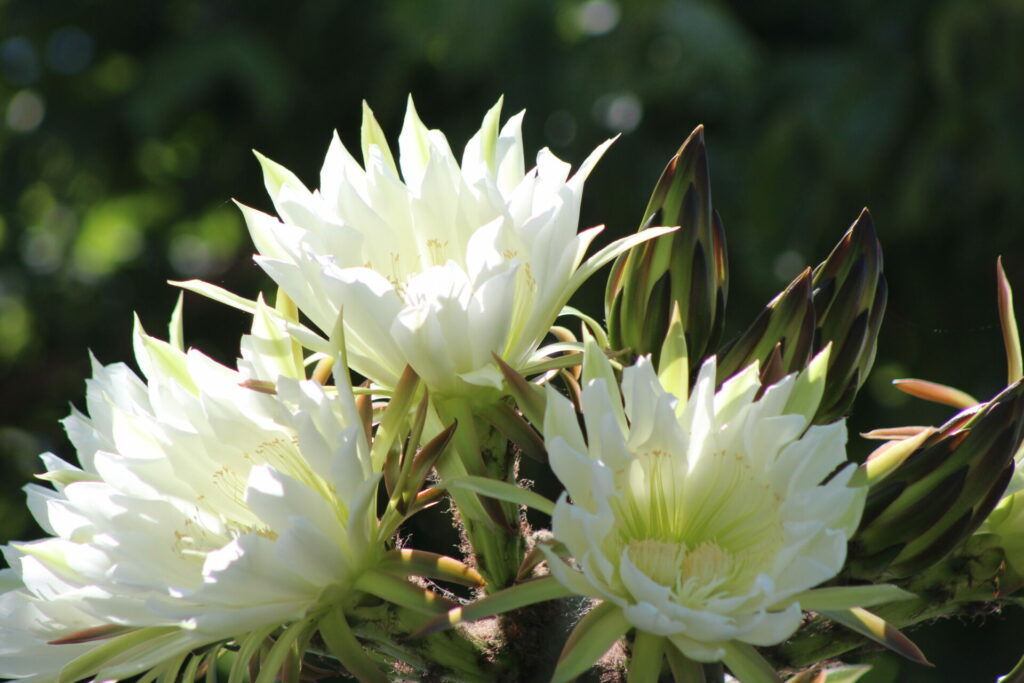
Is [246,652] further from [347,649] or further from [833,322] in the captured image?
[833,322]

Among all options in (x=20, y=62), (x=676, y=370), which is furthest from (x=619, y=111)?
(x=676, y=370)

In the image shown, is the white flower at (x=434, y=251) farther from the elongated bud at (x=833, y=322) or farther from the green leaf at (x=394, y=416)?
the elongated bud at (x=833, y=322)

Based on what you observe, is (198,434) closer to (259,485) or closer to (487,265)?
(259,485)

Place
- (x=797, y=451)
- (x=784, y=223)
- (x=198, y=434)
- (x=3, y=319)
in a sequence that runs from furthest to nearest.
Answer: (x=3, y=319) < (x=784, y=223) < (x=198, y=434) < (x=797, y=451)

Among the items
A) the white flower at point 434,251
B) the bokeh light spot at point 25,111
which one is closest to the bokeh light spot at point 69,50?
the bokeh light spot at point 25,111

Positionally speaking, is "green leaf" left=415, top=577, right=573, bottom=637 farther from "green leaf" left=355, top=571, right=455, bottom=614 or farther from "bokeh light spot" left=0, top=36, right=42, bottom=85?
"bokeh light spot" left=0, top=36, right=42, bottom=85

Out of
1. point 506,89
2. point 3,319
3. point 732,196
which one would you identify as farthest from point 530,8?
point 3,319
